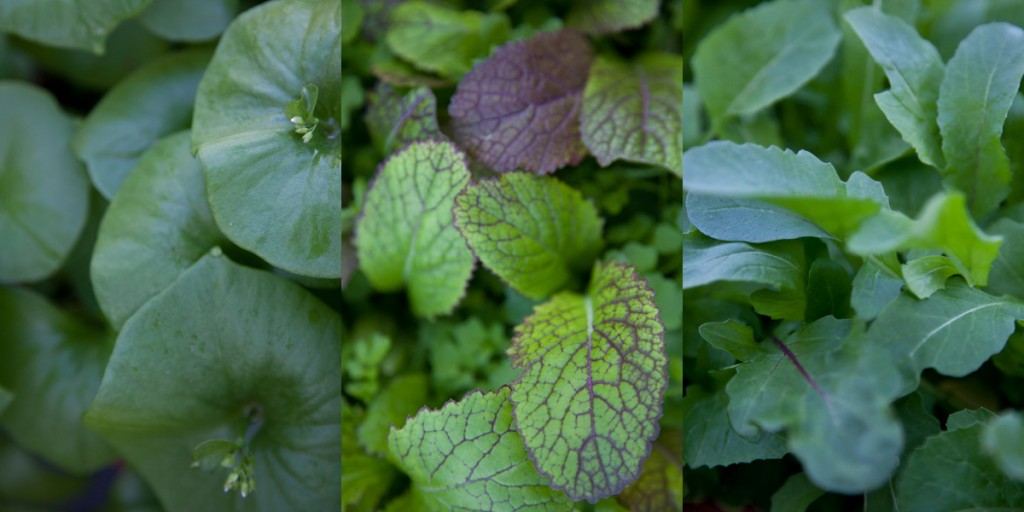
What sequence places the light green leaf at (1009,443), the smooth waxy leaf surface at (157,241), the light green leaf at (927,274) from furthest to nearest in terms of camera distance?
the smooth waxy leaf surface at (157,241) < the light green leaf at (927,274) < the light green leaf at (1009,443)

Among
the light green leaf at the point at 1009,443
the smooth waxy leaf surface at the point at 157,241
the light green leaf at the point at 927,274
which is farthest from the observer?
the smooth waxy leaf surface at the point at 157,241

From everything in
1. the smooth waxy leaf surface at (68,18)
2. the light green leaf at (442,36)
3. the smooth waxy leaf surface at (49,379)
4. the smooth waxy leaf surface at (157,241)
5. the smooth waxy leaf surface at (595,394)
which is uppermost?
the smooth waxy leaf surface at (68,18)

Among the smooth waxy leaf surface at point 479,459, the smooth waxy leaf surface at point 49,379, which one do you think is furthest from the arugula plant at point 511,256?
the smooth waxy leaf surface at point 49,379

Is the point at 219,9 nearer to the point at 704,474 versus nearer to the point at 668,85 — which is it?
the point at 668,85

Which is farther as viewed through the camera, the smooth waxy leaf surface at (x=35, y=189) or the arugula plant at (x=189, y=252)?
the smooth waxy leaf surface at (x=35, y=189)

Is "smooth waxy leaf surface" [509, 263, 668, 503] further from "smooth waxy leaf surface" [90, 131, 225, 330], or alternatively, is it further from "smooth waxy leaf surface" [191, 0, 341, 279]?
"smooth waxy leaf surface" [90, 131, 225, 330]

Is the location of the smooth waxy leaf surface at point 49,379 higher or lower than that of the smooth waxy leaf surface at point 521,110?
lower

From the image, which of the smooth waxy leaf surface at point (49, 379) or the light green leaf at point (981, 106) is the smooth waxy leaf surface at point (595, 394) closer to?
the light green leaf at point (981, 106)
